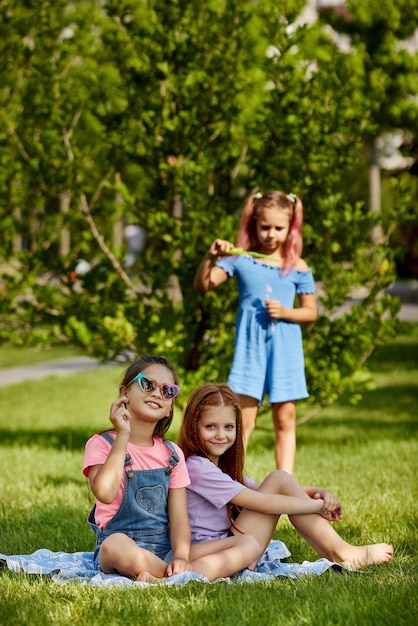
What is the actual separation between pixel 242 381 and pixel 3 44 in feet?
13.2

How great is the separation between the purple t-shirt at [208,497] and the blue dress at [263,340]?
153cm

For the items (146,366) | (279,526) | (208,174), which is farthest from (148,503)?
(208,174)

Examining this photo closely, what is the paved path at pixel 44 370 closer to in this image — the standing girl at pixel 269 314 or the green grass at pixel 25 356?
the green grass at pixel 25 356

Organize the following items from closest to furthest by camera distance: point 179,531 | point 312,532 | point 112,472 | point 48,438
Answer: point 112,472 < point 179,531 < point 312,532 < point 48,438

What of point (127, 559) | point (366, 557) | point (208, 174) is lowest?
point (366, 557)

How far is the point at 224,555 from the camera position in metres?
3.99

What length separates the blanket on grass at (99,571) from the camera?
3.80m

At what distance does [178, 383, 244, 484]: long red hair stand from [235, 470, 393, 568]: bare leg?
16 centimetres

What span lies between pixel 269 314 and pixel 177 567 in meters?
2.13

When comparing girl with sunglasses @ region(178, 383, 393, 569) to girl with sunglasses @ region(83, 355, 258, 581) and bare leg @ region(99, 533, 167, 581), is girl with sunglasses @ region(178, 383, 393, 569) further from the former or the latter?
bare leg @ region(99, 533, 167, 581)

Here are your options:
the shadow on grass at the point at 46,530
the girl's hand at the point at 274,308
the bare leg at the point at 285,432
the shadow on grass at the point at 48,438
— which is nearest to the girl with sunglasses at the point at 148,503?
the shadow on grass at the point at 46,530

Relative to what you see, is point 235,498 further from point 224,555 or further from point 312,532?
point 312,532

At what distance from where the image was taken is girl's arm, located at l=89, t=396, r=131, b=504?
3.78 meters

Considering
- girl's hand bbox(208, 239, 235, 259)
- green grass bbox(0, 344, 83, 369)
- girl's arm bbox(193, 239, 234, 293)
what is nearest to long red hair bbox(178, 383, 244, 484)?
girl's hand bbox(208, 239, 235, 259)
